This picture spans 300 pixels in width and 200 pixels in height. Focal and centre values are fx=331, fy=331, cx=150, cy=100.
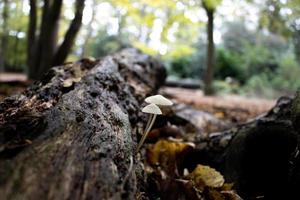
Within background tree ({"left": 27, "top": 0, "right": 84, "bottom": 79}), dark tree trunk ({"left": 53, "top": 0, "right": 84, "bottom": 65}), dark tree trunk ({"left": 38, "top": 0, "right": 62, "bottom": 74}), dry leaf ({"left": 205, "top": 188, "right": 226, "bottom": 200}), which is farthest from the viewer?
dark tree trunk ({"left": 38, "top": 0, "right": 62, "bottom": 74})

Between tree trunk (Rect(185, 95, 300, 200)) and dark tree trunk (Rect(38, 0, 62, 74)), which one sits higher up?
dark tree trunk (Rect(38, 0, 62, 74))

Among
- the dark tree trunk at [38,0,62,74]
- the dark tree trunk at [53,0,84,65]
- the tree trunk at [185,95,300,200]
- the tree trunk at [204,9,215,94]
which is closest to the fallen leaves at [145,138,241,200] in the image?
the tree trunk at [185,95,300,200]

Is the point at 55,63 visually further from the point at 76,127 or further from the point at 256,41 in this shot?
the point at 256,41

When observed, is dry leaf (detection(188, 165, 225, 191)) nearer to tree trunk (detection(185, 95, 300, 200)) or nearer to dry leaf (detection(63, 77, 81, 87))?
tree trunk (detection(185, 95, 300, 200))

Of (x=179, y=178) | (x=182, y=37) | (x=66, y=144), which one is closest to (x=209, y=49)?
(x=179, y=178)

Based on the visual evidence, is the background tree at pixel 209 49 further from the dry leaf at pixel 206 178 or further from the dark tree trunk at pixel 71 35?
the dry leaf at pixel 206 178

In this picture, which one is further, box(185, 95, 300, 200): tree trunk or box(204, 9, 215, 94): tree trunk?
box(204, 9, 215, 94): tree trunk
